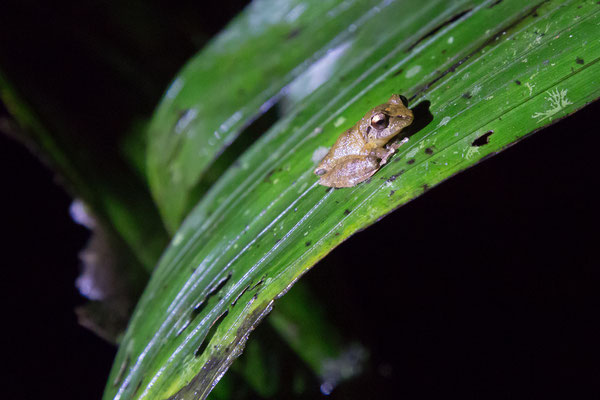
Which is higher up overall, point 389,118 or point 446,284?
point 389,118

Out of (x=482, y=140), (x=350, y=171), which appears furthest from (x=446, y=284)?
(x=482, y=140)

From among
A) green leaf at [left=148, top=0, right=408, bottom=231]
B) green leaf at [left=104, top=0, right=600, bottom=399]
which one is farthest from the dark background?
green leaf at [left=104, top=0, right=600, bottom=399]

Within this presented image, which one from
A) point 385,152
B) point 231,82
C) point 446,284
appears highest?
point 231,82

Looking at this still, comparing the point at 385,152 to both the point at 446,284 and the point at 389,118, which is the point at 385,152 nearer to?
the point at 389,118

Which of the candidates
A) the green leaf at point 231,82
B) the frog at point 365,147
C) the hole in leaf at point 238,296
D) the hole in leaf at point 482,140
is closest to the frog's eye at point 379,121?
the frog at point 365,147

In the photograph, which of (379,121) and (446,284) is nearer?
(379,121)

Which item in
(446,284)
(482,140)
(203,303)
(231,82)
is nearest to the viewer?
(482,140)
